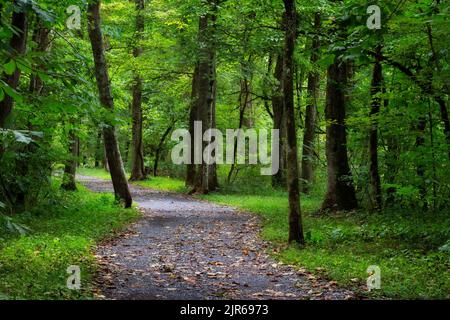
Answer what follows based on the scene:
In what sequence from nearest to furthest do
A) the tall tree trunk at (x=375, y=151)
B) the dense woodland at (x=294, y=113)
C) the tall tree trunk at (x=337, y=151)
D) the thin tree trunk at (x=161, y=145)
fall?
the dense woodland at (x=294, y=113) < the tall tree trunk at (x=375, y=151) < the tall tree trunk at (x=337, y=151) < the thin tree trunk at (x=161, y=145)

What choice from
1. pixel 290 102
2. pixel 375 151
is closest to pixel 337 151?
pixel 375 151

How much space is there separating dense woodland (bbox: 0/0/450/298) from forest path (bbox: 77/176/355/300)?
629mm

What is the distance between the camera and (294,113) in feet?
50.3

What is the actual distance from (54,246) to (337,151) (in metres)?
9.47

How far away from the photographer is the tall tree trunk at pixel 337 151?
49.1 ft

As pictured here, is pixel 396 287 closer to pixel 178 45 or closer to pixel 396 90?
pixel 396 90

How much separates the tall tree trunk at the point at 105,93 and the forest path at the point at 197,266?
6.32 ft

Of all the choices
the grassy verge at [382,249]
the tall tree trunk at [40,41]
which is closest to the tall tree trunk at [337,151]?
the grassy verge at [382,249]

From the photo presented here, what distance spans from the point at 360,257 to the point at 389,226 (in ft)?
10.0
